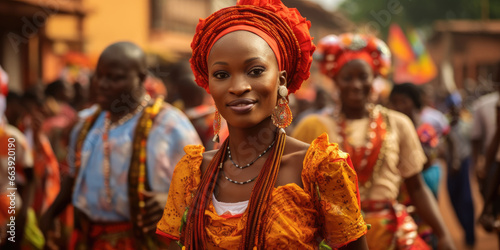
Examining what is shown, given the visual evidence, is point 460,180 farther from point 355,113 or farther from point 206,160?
point 206,160

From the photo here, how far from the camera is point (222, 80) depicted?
251cm

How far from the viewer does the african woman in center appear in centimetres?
242

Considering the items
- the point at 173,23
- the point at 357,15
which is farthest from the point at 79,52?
the point at 357,15

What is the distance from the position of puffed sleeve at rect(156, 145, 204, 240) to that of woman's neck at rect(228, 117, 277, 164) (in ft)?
→ 0.73

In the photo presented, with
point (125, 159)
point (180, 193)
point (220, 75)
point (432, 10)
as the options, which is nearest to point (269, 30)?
point (220, 75)

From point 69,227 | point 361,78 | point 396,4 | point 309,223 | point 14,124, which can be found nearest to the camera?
point 309,223

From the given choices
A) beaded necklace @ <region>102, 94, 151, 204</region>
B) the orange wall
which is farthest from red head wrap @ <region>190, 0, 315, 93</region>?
the orange wall

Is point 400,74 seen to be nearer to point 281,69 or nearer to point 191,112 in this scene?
point 191,112

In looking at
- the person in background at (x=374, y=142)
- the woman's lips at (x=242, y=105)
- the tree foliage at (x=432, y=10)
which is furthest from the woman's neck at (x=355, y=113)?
the tree foliage at (x=432, y=10)

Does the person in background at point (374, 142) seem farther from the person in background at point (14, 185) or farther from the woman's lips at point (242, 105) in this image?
the person in background at point (14, 185)

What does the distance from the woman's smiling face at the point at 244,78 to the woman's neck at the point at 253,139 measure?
0.34 feet

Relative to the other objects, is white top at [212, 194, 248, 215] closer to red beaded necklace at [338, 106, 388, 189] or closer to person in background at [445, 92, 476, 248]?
red beaded necklace at [338, 106, 388, 189]

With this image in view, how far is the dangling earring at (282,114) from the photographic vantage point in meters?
2.55

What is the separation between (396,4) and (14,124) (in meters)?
5.05
